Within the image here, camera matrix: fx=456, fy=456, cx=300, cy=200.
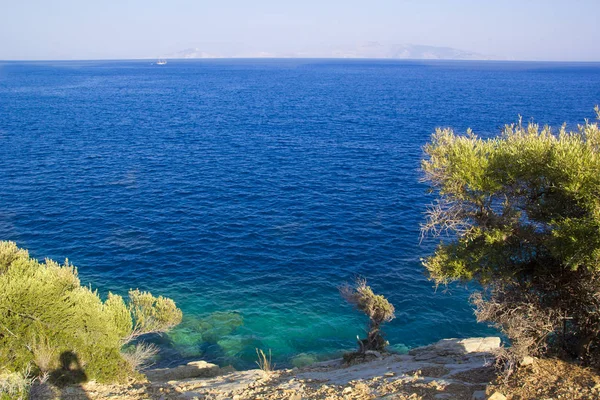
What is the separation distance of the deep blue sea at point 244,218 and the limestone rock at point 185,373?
428 centimetres

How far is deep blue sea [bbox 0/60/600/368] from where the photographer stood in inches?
1366

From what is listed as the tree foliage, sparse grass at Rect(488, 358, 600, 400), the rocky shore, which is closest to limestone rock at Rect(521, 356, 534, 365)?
sparse grass at Rect(488, 358, 600, 400)

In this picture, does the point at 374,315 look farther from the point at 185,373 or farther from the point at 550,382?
the point at 550,382

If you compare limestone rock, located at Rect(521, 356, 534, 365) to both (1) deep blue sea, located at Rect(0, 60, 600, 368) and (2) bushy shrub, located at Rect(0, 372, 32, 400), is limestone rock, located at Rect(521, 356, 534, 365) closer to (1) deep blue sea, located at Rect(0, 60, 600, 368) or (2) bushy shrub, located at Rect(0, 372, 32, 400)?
(1) deep blue sea, located at Rect(0, 60, 600, 368)

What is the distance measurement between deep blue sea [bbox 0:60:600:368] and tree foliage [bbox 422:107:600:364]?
14883 mm

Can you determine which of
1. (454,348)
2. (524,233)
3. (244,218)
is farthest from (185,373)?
Result: (244,218)

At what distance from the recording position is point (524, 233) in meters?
17.8

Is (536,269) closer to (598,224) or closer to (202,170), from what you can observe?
(598,224)

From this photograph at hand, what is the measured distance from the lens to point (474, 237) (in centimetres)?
1800

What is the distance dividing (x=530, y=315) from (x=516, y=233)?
3.15 m

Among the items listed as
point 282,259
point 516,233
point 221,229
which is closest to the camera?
point 516,233

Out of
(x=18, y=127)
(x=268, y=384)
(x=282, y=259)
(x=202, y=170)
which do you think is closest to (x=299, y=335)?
(x=282, y=259)

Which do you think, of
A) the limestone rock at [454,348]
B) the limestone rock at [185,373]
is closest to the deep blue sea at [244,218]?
the limestone rock at [185,373]

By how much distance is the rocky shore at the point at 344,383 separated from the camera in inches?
656
